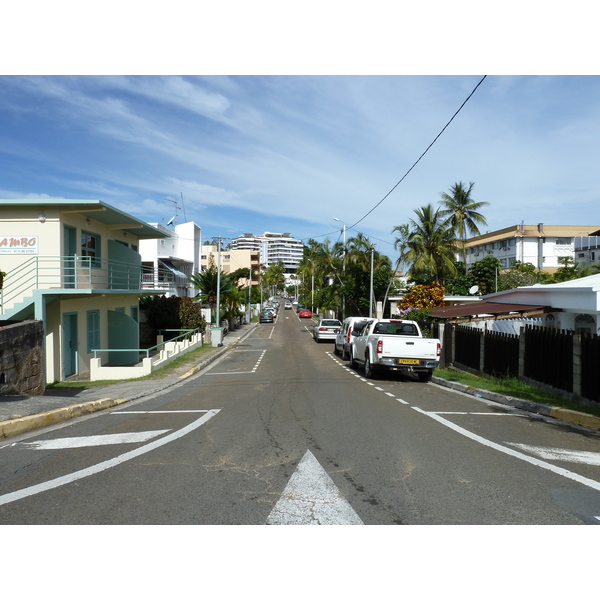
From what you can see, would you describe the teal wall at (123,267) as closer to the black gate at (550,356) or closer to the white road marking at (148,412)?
the white road marking at (148,412)

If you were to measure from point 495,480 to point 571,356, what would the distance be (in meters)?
7.48

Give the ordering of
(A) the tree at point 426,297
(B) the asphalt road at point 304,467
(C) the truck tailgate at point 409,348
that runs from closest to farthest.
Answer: (B) the asphalt road at point 304,467 < (C) the truck tailgate at point 409,348 < (A) the tree at point 426,297

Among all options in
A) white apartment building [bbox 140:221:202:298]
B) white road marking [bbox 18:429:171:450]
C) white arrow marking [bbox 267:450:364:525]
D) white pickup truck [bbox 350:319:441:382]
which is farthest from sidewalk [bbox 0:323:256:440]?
white apartment building [bbox 140:221:202:298]

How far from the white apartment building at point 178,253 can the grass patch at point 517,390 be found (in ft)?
102

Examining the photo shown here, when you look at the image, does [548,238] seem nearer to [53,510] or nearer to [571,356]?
[571,356]

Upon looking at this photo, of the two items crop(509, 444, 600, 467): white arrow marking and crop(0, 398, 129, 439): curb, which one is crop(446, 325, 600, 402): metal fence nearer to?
crop(509, 444, 600, 467): white arrow marking

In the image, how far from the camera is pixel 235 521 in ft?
14.5

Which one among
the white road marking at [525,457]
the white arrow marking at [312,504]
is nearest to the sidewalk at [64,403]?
the white arrow marking at [312,504]

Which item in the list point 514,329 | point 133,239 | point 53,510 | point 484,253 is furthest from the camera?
point 484,253

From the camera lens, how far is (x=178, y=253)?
2035 inches

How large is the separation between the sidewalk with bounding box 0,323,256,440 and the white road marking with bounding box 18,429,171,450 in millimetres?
1008

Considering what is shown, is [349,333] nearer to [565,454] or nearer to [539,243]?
[565,454]

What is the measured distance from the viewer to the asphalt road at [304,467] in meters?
4.67

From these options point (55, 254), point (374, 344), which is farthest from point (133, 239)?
point (374, 344)
